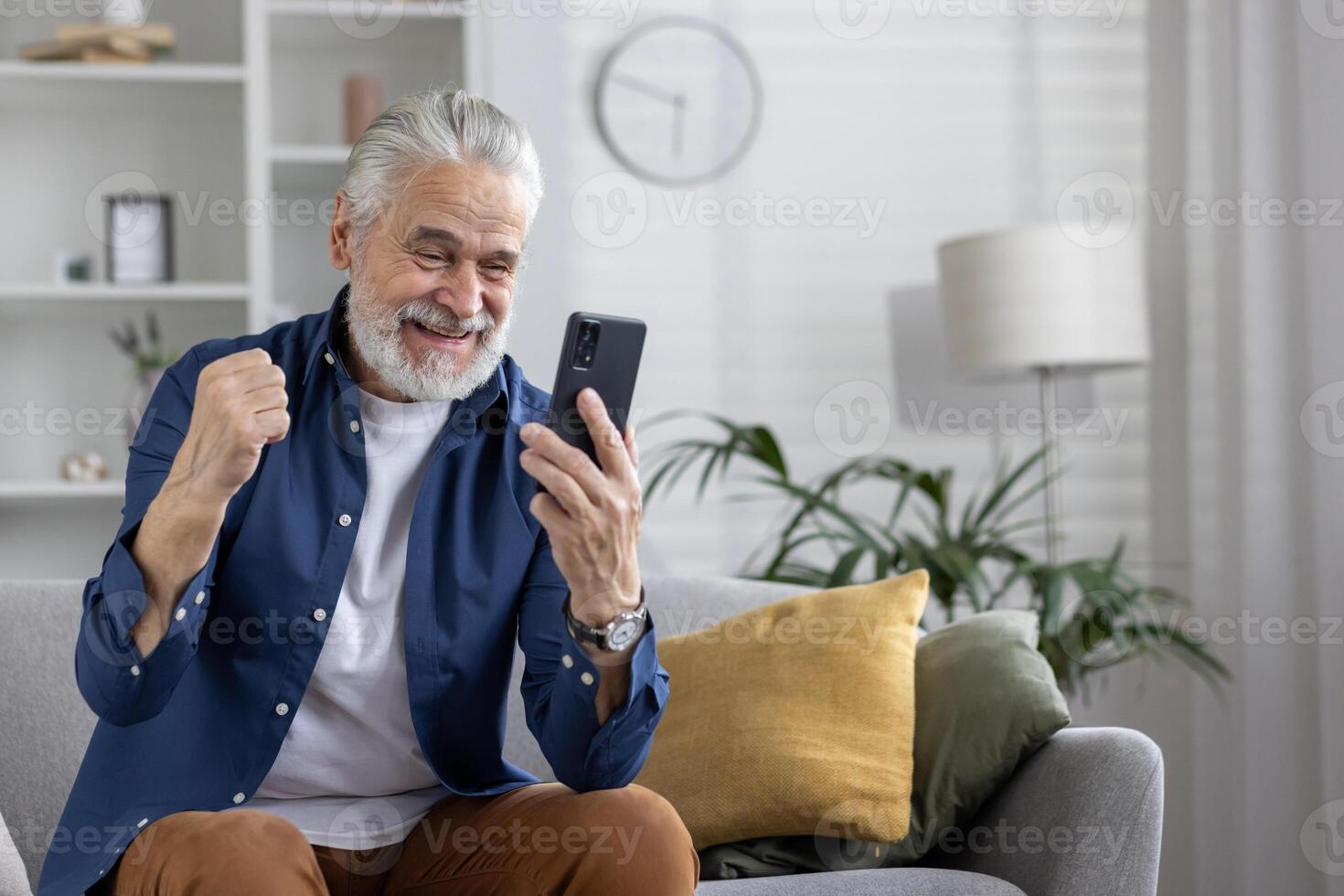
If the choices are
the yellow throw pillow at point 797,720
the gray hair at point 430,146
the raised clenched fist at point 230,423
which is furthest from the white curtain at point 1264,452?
the raised clenched fist at point 230,423

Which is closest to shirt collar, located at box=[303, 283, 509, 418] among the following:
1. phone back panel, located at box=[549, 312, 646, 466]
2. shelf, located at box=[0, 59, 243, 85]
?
phone back panel, located at box=[549, 312, 646, 466]

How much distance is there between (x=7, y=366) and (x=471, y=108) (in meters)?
2.22

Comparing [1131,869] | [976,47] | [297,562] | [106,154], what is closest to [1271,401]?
[976,47]

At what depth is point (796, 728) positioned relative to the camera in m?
1.74

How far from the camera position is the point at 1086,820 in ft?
5.17

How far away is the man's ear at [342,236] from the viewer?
145 centimetres

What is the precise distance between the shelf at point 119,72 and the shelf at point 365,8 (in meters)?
0.18

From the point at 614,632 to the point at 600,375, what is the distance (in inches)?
9.4

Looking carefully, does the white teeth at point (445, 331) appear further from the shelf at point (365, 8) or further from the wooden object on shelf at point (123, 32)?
the wooden object on shelf at point (123, 32)

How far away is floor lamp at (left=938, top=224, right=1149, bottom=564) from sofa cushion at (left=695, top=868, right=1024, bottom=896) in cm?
128

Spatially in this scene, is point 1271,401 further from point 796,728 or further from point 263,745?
point 263,745

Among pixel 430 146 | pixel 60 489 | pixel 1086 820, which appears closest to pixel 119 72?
pixel 60 489

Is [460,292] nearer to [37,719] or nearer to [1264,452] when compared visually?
[37,719]

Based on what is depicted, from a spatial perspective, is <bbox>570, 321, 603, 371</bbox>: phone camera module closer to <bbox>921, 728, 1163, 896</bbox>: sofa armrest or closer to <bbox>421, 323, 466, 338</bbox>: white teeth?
<bbox>421, 323, 466, 338</bbox>: white teeth
